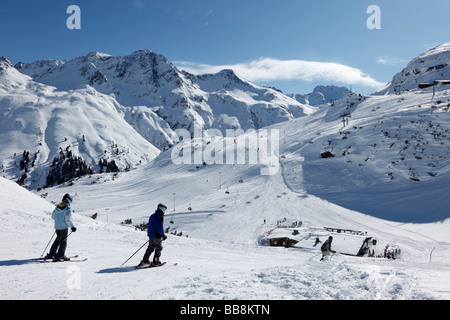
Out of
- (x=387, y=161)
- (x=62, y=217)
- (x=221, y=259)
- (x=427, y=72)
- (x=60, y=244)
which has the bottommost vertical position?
(x=221, y=259)

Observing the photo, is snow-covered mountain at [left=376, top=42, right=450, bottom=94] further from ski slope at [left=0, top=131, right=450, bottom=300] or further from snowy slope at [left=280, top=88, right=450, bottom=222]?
ski slope at [left=0, top=131, right=450, bottom=300]

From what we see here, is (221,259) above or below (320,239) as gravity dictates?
above

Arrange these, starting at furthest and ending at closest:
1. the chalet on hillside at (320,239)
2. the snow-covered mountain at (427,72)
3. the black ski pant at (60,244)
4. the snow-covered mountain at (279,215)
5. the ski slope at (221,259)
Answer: the snow-covered mountain at (427,72)
the chalet on hillside at (320,239)
the black ski pant at (60,244)
the snow-covered mountain at (279,215)
the ski slope at (221,259)

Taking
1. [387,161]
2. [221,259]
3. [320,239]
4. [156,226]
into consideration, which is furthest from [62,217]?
[387,161]

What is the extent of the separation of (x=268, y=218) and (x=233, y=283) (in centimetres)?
2811

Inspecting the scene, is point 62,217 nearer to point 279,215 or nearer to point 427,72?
point 279,215

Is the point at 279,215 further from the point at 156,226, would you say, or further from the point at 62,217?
the point at 62,217

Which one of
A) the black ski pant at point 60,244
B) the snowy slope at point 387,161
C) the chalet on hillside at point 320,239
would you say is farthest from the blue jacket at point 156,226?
the snowy slope at point 387,161

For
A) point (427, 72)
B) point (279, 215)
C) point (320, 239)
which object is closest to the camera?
point (320, 239)

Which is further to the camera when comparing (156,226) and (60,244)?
(60,244)

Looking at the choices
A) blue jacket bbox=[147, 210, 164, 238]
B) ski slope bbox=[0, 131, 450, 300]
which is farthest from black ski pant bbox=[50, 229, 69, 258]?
blue jacket bbox=[147, 210, 164, 238]

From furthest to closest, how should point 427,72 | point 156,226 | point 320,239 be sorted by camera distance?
point 427,72 → point 320,239 → point 156,226

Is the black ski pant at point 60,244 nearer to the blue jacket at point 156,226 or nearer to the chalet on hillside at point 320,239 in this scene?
the blue jacket at point 156,226

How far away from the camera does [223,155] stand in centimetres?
6331
